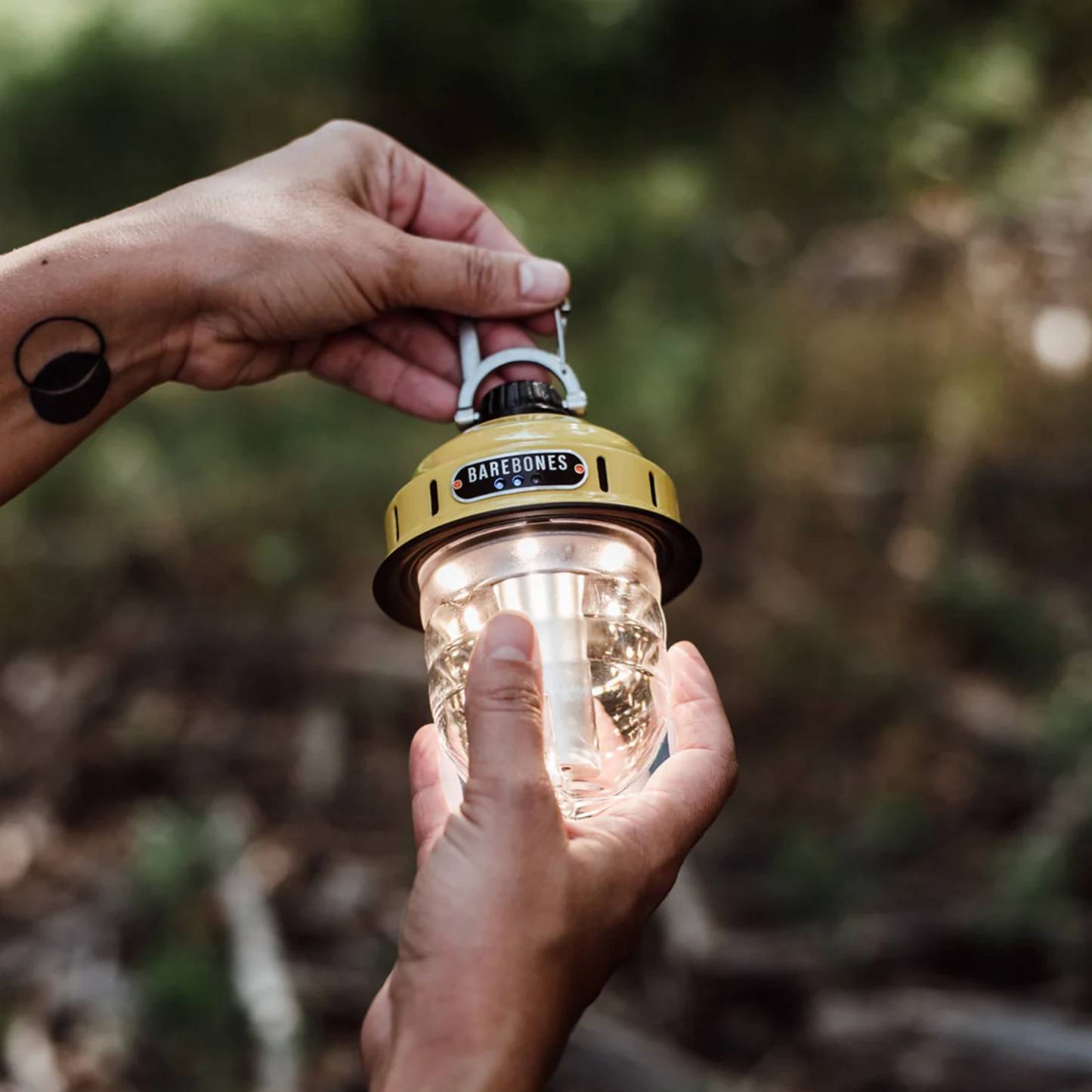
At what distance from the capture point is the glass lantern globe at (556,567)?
2.72 ft

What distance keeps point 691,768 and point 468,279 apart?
→ 0.51m

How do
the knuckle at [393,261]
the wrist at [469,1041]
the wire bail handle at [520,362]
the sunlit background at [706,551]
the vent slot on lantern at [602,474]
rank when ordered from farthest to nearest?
the sunlit background at [706,551] < the knuckle at [393,261] < the wire bail handle at [520,362] < the vent slot on lantern at [602,474] < the wrist at [469,1041]

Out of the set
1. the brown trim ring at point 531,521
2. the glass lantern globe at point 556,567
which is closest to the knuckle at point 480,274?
the glass lantern globe at point 556,567

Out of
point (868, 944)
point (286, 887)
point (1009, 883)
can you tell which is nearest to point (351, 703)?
point (286, 887)

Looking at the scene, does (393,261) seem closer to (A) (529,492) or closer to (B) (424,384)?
(B) (424,384)

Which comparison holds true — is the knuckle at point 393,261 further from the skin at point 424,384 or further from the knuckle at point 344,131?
the knuckle at point 344,131

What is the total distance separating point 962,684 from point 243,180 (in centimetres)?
201

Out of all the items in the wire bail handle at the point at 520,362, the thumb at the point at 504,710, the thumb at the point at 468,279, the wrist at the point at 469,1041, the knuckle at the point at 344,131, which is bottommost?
the wrist at the point at 469,1041

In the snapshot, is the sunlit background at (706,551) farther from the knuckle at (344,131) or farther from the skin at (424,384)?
the knuckle at (344,131)

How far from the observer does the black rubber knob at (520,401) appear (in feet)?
3.04

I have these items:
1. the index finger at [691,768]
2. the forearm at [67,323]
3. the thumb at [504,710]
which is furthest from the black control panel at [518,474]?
Answer: the forearm at [67,323]

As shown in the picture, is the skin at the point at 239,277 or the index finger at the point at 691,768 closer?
the index finger at the point at 691,768

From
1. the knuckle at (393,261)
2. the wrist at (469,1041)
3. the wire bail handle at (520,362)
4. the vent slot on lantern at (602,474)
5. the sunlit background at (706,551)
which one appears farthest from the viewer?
the sunlit background at (706,551)

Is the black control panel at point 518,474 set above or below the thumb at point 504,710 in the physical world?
above
